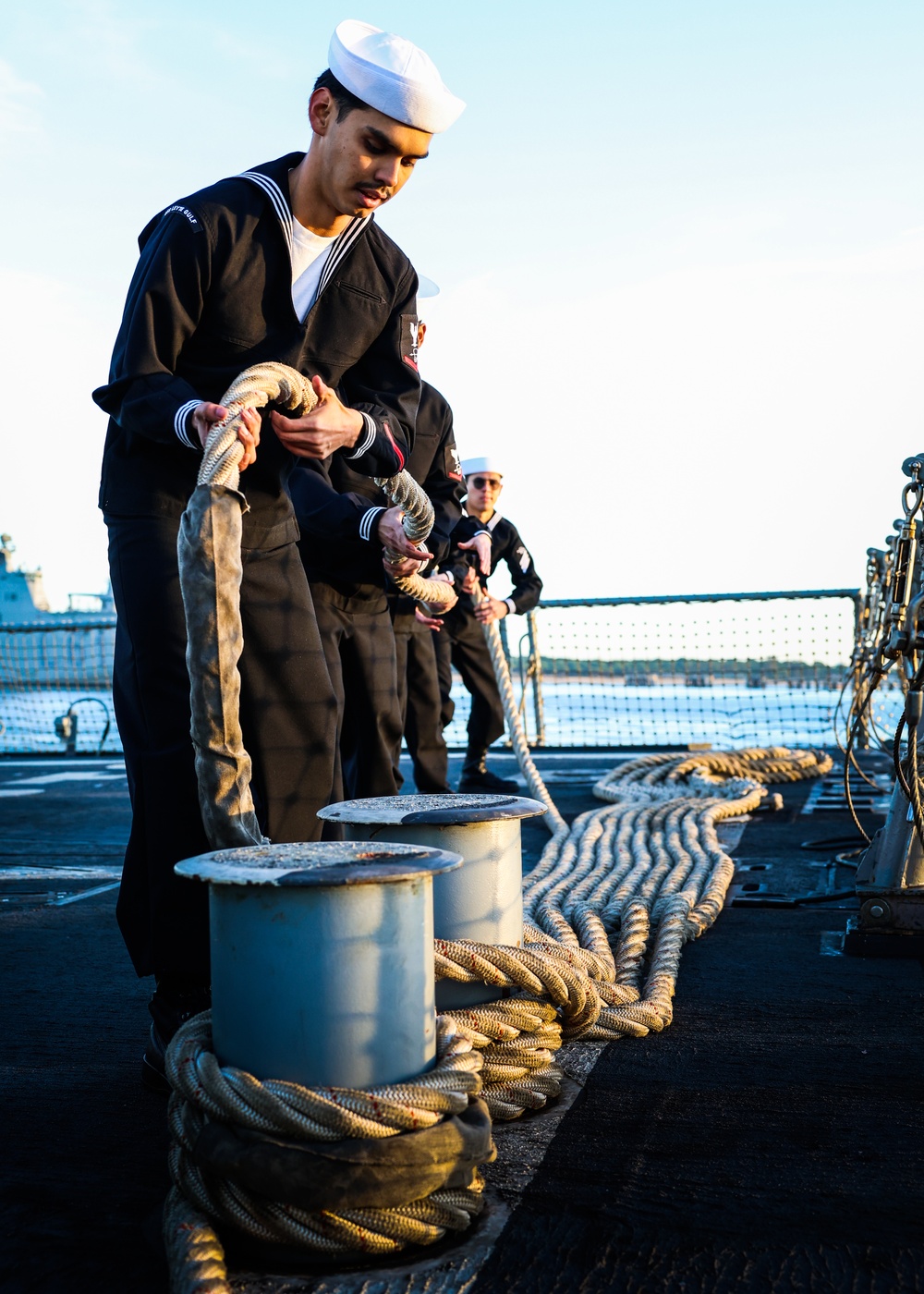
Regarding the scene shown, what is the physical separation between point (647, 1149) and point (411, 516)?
1.94m

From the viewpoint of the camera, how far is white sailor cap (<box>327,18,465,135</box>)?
2.15 meters

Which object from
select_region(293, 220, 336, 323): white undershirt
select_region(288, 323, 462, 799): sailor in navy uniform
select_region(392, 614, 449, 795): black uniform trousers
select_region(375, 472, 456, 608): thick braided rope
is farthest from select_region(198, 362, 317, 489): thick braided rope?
select_region(392, 614, 449, 795): black uniform trousers

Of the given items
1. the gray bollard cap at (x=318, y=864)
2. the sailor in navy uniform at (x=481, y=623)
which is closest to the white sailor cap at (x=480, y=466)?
the sailor in navy uniform at (x=481, y=623)

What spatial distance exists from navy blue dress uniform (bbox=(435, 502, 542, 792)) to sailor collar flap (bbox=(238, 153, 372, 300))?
3.75m

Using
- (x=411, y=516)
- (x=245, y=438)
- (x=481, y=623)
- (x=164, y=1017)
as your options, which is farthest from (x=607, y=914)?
(x=481, y=623)

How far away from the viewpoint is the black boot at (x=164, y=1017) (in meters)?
2.06

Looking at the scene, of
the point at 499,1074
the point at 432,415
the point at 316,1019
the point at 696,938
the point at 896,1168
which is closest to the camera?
the point at 316,1019

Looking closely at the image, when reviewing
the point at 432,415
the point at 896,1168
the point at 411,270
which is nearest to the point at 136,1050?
the point at 896,1168

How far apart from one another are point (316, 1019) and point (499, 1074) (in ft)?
1.73

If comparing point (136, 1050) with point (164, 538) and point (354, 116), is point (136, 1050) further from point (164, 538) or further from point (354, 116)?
point (354, 116)

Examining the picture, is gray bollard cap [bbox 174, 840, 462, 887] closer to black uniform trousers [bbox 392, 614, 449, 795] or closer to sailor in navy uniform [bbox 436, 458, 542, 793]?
black uniform trousers [bbox 392, 614, 449, 795]

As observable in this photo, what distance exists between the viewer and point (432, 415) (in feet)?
15.9

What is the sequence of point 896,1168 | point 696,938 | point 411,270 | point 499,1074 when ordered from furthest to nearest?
1. point 696,938
2. point 411,270
3. point 499,1074
4. point 896,1168

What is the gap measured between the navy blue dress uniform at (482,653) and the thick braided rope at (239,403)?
157 inches
